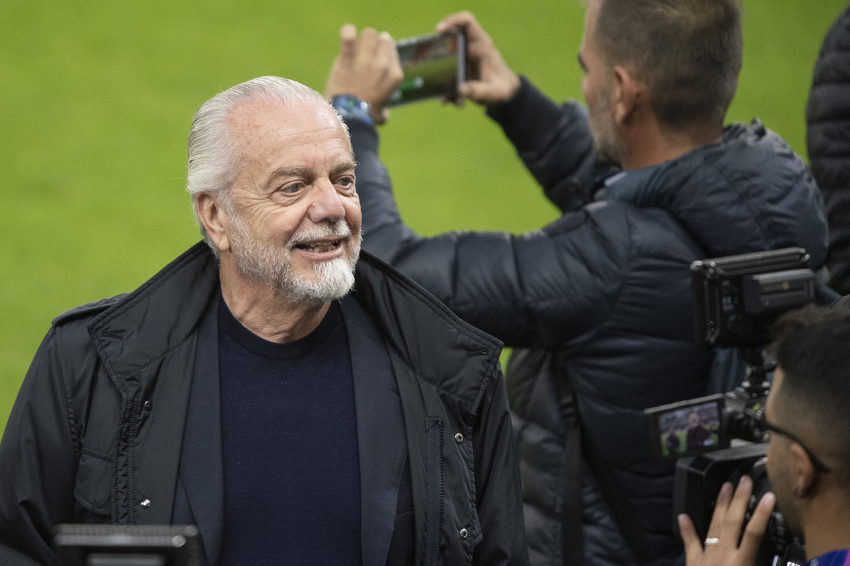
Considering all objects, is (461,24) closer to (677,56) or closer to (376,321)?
(677,56)

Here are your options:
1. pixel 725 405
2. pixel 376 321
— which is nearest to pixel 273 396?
pixel 376 321

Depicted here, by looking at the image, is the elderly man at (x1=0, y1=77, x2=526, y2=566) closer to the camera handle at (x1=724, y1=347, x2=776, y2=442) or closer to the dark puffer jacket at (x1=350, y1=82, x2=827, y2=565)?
the dark puffer jacket at (x1=350, y1=82, x2=827, y2=565)

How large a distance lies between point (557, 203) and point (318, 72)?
146 inches

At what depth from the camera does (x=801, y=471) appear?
1650 millimetres

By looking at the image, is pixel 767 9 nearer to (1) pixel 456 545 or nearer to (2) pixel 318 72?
(2) pixel 318 72

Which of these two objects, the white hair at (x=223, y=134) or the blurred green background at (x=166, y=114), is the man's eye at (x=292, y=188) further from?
the blurred green background at (x=166, y=114)

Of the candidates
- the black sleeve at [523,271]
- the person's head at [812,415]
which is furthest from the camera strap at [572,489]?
the person's head at [812,415]

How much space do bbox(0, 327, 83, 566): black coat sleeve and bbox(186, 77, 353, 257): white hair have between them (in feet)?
1.39

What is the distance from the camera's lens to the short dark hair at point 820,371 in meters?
1.62

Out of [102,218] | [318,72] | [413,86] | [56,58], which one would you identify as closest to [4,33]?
[56,58]

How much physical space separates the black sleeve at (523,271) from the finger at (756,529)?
53cm

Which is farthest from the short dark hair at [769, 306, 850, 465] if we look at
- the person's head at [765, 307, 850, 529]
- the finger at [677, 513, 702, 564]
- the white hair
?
the white hair

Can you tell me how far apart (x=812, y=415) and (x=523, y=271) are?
764 millimetres

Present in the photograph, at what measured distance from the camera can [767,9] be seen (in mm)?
7336
